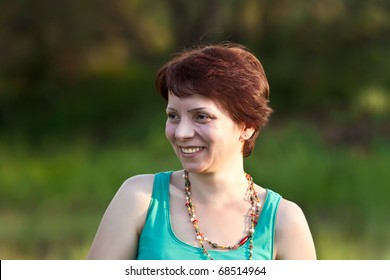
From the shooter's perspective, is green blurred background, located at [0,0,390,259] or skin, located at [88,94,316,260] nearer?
skin, located at [88,94,316,260]

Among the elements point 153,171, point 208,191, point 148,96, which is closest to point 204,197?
point 208,191

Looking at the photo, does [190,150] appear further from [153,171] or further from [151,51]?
[151,51]

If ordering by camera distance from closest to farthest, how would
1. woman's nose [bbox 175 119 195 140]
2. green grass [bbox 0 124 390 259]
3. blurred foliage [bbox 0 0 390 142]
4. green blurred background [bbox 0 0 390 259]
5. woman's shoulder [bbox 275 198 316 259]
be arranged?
woman's nose [bbox 175 119 195 140]
woman's shoulder [bbox 275 198 316 259]
green grass [bbox 0 124 390 259]
green blurred background [bbox 0 0 390 259]
blurred foliage [bbox 0 0 390 142]

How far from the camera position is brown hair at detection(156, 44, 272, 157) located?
204cm

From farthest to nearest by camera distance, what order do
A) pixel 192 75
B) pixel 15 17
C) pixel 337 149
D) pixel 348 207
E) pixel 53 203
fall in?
pixel 15 17
pixel 337 149
pixel 53 203
pixel 348 207
pixel 192 75

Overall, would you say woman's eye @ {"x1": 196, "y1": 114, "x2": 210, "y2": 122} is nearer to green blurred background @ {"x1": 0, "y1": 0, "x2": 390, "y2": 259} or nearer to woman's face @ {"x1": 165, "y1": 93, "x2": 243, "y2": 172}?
woman's face @ {"x1": 165, "y1": 93, "x2": 243, "y2": 172}

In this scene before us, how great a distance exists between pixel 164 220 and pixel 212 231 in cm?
11

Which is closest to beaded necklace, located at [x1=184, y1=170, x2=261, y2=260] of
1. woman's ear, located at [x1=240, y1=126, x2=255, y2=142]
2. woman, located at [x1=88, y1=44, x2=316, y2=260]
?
woman, located at [x1=88, y1=44, x2=316, y2=260]

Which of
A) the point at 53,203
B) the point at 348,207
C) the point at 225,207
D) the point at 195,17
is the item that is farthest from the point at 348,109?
the point at 225,207

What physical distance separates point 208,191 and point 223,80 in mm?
274

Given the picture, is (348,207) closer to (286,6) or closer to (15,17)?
(286,6)

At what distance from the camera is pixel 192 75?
2045 mm

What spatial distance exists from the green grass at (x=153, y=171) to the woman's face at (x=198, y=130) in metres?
4.00

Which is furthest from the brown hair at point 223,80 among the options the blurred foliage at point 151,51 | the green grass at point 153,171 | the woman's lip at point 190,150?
the blurred foliage at point 151,51
